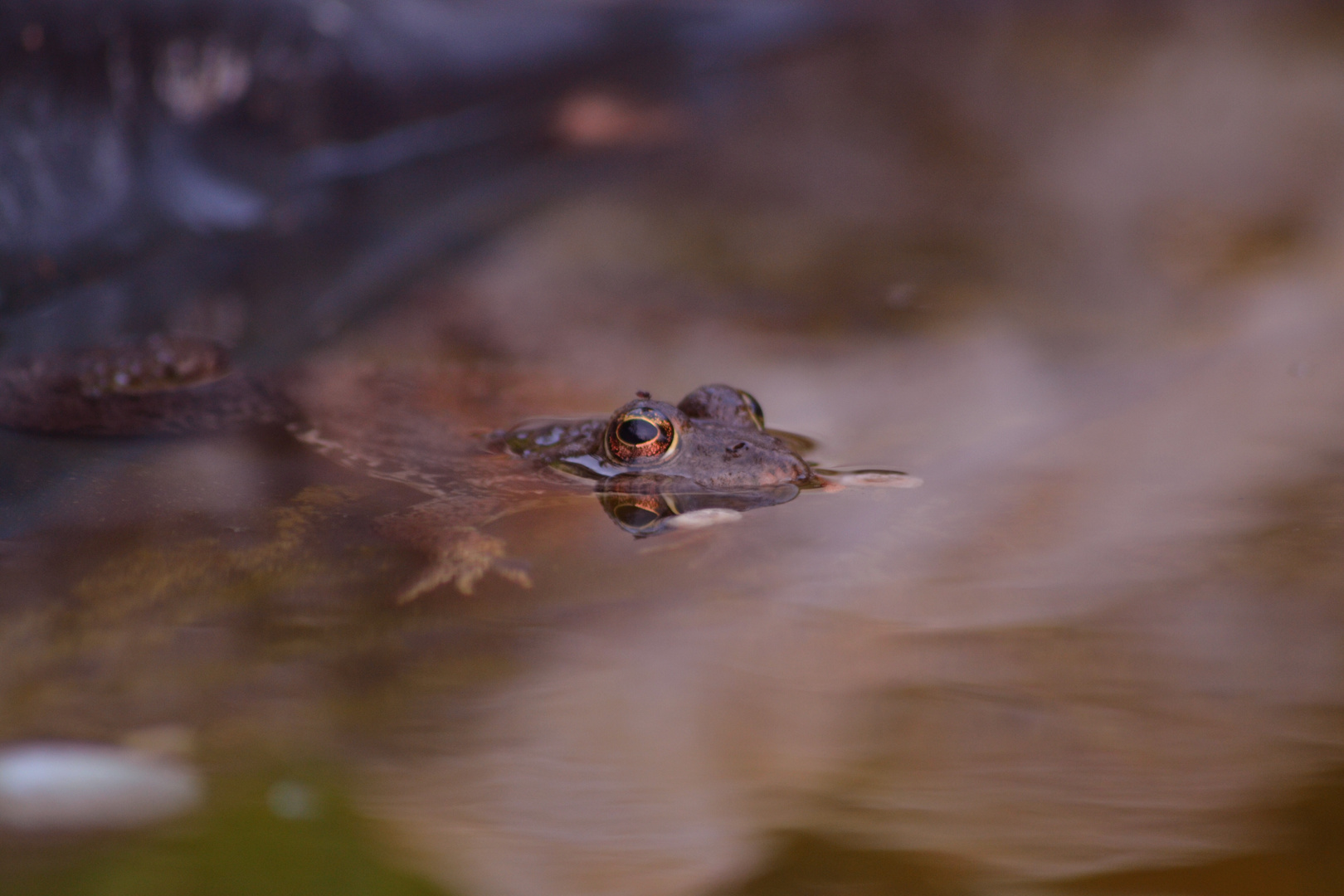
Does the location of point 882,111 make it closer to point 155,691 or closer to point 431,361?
point 431,361

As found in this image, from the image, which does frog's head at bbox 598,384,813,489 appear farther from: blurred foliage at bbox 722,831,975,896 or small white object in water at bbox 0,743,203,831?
small white object in water at bbox 0,743,203,831

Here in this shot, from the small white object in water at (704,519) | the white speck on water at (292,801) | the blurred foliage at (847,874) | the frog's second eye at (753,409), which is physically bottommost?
the blurred foliage at (847,874)

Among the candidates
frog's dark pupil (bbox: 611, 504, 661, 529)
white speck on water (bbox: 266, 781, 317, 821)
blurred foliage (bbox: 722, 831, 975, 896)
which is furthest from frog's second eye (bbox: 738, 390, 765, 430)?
white speck on water (bbox: 266, 781, 317, 821)

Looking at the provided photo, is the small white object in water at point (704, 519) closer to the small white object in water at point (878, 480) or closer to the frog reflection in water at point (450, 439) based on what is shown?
the frog reflection in water at point (450, 439)

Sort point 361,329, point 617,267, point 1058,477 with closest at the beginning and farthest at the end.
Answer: point 1058,477
point 361,329
point 617,267

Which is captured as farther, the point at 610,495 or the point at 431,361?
the point at 431,361

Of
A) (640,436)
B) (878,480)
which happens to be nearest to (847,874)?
(878,480)

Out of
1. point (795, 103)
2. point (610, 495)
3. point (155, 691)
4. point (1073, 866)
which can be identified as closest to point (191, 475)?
point (155, 691)

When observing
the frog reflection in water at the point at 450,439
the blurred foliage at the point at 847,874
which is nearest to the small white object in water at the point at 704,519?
the frog reflection in water at the point at 450,439
